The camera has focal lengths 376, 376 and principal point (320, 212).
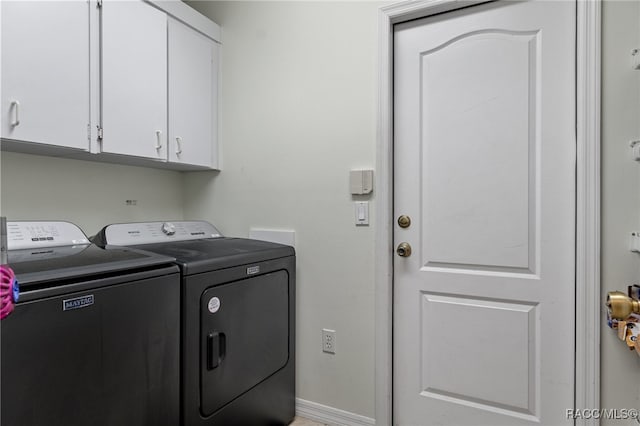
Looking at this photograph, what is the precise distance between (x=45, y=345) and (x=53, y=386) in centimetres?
12

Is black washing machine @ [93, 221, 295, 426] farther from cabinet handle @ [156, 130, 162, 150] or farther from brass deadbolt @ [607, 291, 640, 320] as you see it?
brass deadbolt @ [607, 291, 640, 320]

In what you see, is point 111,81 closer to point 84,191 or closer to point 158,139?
point 158,139

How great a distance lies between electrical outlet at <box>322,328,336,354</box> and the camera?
1.93 meters

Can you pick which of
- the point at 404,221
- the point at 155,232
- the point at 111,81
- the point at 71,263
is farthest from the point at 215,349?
the point at 111,81

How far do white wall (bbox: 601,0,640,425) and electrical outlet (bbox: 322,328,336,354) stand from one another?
3.67 ft

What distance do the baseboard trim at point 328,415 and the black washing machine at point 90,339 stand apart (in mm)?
810

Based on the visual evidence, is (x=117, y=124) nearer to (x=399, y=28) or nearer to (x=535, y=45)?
(x=399, y=28)

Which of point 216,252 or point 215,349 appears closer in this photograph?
point 215,349

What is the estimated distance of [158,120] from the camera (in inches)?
72.9

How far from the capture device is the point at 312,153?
1979mm

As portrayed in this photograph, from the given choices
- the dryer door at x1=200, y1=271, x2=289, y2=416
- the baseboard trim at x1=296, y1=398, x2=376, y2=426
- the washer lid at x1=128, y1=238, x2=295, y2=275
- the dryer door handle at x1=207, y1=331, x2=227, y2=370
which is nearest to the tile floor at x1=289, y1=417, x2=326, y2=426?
the baseboard trim at x1=296, y1=398, x2=376, y2=426

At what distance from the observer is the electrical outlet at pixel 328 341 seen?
193cm

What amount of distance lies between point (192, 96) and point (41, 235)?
100cm

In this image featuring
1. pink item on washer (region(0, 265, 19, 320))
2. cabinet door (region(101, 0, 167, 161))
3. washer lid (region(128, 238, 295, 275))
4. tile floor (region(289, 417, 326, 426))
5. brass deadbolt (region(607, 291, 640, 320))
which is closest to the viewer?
pink item on washer (region(0, 265, 19, 320))
